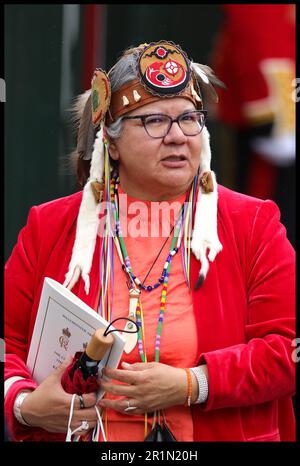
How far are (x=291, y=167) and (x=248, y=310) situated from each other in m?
3.33

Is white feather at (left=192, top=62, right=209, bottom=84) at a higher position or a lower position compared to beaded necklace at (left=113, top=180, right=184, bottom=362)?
higher

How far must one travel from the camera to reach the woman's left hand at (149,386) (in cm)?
277

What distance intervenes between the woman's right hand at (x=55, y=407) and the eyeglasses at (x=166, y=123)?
78 centimetres

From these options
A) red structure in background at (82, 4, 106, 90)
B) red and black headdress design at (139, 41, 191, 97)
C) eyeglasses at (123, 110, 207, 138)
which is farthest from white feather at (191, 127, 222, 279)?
red structure in background at (82, 4, 106, 90)

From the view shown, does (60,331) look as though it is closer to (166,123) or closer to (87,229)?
(87,229)

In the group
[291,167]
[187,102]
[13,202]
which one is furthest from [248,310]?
[291,167]

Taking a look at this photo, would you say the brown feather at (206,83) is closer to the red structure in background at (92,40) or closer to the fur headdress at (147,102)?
the fur headdress at (147,102)

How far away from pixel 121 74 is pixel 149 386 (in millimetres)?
1039

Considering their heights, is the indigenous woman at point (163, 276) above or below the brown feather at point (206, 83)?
below

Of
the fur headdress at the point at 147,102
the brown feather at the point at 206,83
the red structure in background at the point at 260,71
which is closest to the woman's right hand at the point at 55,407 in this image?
the fur headdress at the point at 147,102

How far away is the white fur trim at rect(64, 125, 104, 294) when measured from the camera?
9.89 feet

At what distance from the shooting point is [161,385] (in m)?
2.78

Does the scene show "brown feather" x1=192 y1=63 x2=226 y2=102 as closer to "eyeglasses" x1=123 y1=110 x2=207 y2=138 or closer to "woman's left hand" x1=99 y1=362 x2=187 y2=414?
"eyeglasses" x1=123 y1=110 x2=207 y2=138

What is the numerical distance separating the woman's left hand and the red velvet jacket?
10cm
